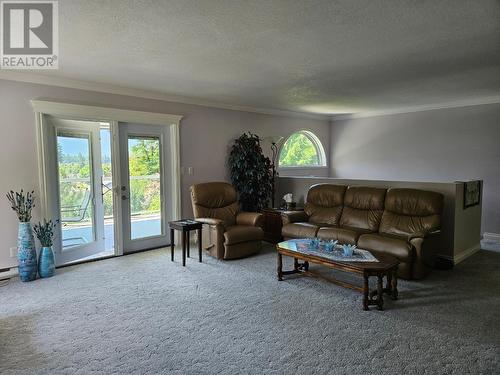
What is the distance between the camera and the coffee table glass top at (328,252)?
10.4 ft

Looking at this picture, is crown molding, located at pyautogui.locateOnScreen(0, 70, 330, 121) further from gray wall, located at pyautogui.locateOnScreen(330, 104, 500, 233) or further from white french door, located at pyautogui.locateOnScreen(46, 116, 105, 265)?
gray wall, located at pyautogui.locateOnScreen(330, 104, 500, 233)

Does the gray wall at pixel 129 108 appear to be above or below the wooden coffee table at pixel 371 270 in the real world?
above

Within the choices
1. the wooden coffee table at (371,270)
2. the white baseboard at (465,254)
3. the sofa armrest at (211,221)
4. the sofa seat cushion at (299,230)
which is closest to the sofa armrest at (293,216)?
the sofa seat cushion at (299,230)

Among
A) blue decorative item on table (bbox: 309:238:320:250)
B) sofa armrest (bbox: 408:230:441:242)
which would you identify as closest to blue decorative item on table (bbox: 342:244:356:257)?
blue decorative item on table (bbox: 309:238:320:250)

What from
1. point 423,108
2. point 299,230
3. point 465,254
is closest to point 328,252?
point 299,230

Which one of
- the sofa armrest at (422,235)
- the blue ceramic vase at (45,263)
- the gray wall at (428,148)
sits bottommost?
the blue ceramic vase at (45,263)

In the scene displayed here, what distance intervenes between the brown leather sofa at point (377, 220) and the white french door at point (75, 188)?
109 inches

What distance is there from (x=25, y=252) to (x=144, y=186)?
1.79 m

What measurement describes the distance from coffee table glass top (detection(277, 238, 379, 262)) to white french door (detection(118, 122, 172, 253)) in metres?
2.40

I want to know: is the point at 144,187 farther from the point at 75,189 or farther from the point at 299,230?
the point at 299,230

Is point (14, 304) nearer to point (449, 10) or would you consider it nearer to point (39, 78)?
point (39, 78)

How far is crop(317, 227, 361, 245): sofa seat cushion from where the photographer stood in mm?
4062

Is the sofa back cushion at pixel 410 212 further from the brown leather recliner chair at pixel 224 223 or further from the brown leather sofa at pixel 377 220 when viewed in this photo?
the brown leather recliner chair at pixel 224 223

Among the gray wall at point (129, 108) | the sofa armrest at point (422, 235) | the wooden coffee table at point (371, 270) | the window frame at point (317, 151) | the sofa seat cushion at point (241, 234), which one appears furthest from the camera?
the window frame at point (317, 151)
